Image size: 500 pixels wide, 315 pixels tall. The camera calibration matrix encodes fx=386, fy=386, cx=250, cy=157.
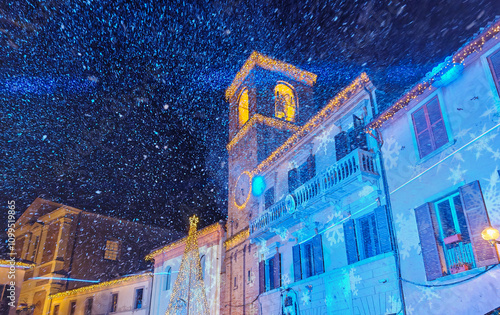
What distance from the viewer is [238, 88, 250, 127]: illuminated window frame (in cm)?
2867

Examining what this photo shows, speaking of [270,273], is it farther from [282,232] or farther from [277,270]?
[282,232]

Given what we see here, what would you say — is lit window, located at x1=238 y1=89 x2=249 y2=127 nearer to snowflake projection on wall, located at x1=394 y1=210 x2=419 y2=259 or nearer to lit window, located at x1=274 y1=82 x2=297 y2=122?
lit window, located at x1=274 y1=82 x2=297 y2=122

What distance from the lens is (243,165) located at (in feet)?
86.9

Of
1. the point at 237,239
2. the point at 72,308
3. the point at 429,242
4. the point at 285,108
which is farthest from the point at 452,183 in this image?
the point at 72,308

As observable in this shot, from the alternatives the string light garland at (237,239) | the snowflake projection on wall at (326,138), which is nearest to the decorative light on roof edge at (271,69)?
the snowflake projection on wall at (326,138)

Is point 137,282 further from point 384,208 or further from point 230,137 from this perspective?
point 384,208

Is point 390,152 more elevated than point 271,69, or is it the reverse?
point 271,69

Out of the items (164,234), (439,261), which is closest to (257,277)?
(439,261)

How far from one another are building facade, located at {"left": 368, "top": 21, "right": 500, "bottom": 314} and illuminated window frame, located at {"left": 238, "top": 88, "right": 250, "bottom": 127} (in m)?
16.1

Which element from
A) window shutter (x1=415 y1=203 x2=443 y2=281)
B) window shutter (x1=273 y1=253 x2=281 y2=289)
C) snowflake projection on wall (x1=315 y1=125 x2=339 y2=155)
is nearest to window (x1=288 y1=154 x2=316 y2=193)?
snowflake projection on wall (x1=315 y1=125 x2=339 y2=155)

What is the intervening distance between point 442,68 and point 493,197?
4.25 metres

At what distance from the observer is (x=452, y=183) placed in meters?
11.3

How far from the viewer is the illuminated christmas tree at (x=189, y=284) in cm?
Answer: 2598

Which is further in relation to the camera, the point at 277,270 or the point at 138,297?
the point at 138,297
